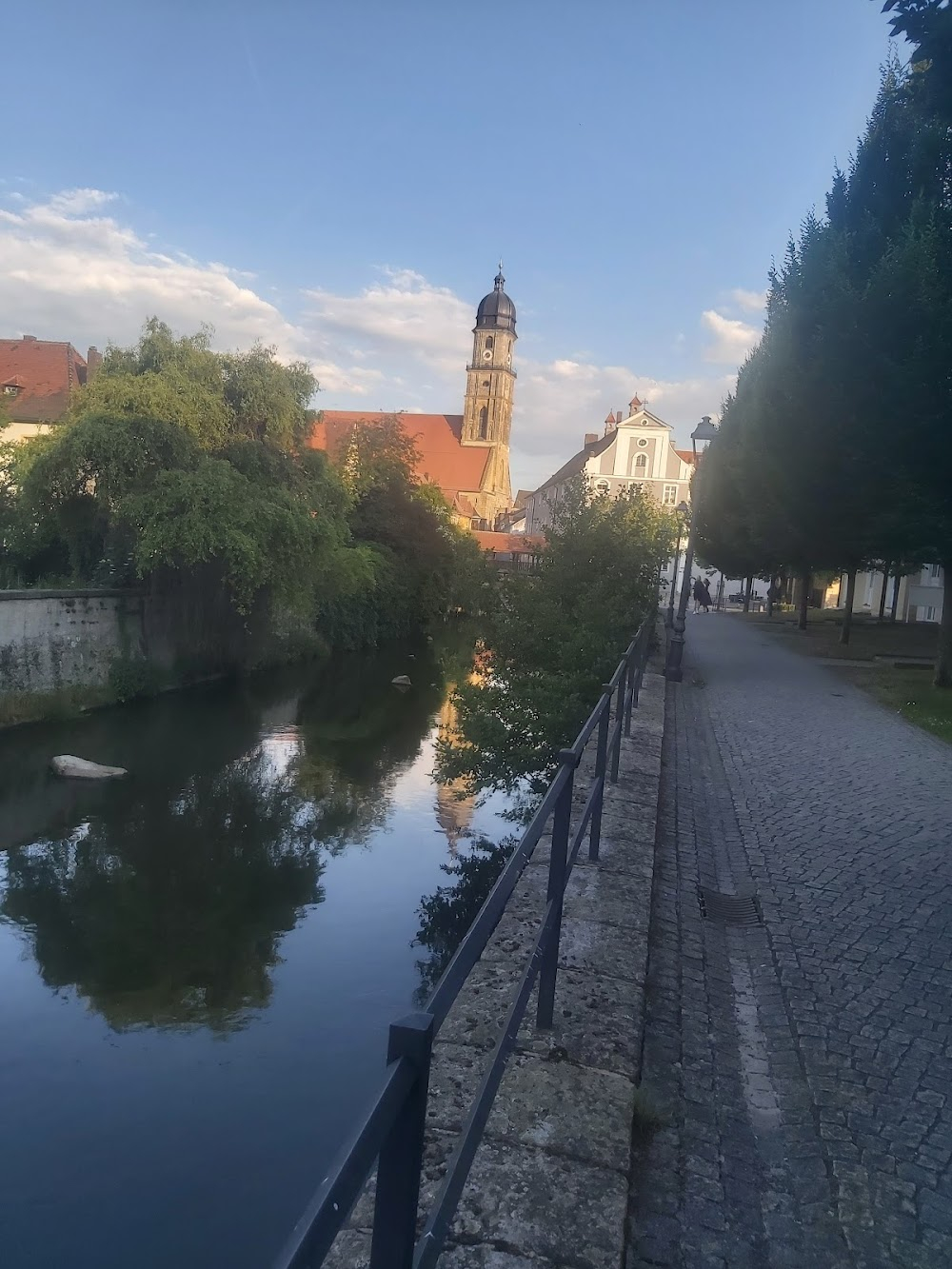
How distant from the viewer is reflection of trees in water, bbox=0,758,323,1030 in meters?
9.34

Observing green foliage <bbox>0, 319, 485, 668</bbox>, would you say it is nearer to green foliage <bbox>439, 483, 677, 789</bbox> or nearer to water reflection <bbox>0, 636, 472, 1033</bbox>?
green foliage <bbox>439, 483, 677, 789</bbox>

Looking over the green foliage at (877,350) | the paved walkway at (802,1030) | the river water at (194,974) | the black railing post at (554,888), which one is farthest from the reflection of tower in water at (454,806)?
the black railing post at (554,888)

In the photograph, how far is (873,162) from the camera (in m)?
10.6

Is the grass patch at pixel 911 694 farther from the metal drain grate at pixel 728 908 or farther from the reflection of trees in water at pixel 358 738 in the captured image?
the reflection of trees in water at pixel 358 738

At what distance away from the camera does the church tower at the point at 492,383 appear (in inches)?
3713

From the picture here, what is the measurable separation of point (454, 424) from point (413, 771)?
86235 millimetres

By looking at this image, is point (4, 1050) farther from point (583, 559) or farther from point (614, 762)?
point (583, 559)

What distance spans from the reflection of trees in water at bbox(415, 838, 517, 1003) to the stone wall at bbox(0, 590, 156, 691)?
1180cm

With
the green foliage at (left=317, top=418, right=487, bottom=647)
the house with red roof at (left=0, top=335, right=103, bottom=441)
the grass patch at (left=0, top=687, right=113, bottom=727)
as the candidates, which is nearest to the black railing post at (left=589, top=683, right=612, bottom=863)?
the grass patch at (left=0, top=687, right=113, bottom=727)

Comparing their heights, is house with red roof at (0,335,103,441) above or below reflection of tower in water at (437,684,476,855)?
above

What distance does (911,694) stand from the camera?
16.7 m

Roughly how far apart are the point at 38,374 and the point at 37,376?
0.13m

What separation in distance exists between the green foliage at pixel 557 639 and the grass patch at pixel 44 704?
30.8 ft

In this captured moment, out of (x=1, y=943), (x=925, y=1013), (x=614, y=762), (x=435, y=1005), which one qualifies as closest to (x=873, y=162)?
(x=614, y=762)
